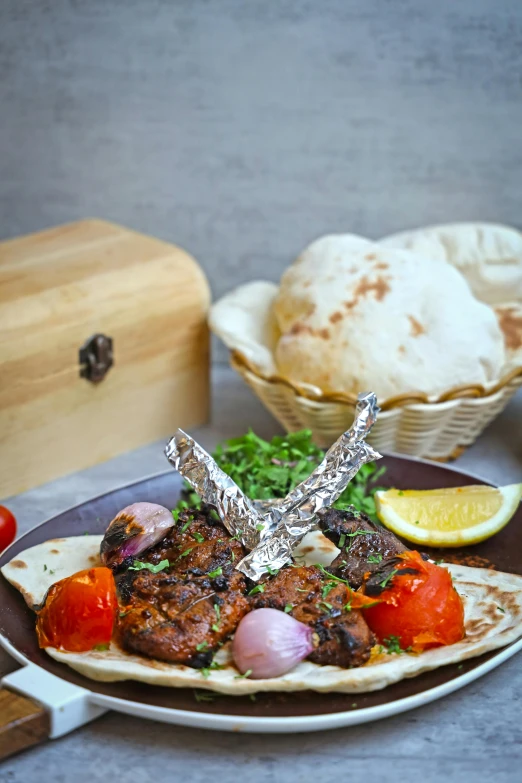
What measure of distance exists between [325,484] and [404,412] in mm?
638

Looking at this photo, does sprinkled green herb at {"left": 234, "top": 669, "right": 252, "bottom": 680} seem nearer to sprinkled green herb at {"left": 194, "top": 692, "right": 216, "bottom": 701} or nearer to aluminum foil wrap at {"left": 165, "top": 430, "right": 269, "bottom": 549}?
sprinkled green herb at {"left": 194, "top": 692, "right": 216, "bottom": 701}

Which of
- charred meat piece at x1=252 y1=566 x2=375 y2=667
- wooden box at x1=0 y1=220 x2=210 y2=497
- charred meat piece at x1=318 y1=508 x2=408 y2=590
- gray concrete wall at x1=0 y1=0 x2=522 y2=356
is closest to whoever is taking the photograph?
charred meat piece at x1=252 y1=566 x2=375 y2=667

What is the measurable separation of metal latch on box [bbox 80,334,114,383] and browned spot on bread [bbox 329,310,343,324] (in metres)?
0.66

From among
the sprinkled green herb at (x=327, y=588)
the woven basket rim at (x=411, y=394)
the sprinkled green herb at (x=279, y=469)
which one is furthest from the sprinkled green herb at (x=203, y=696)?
the woven basket rim at (x=411, y=394)

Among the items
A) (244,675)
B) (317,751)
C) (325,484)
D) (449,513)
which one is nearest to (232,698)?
(244,675)

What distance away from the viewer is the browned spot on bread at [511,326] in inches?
114

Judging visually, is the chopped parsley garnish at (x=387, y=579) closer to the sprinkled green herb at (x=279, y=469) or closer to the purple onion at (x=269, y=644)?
the purple onion at (x=269, y=644)

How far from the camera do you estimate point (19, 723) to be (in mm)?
1567

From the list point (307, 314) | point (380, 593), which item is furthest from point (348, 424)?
point (380, 593)

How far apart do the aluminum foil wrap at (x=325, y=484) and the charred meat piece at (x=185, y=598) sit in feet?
0.35

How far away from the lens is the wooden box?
104 inches

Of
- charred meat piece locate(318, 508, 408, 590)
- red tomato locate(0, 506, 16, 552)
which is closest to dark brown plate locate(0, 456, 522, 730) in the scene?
red tomato locate(0, 506, 16, 552)

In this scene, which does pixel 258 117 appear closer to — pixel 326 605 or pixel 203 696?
pixel 326 605

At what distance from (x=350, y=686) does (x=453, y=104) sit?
2.36 m
